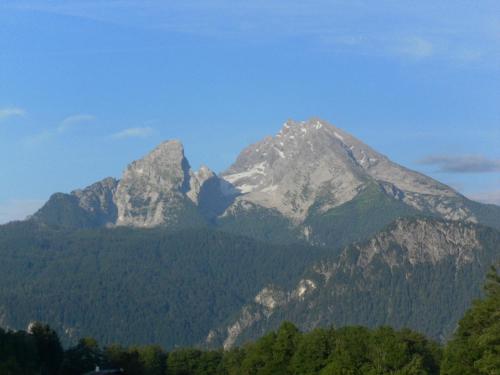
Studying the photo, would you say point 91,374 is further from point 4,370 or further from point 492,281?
point 492,281

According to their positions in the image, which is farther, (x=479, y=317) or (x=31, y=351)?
(x=31, y=351)

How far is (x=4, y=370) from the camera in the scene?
15000 cm

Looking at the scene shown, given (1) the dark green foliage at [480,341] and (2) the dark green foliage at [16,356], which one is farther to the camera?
(2) the dark green foliage at [16,356]

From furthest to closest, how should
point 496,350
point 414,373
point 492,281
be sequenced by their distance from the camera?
point 492,281 → point 414,373 → point 496,350

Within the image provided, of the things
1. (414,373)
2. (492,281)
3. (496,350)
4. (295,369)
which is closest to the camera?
(496,350)

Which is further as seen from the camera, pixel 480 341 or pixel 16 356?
pixel 16 356

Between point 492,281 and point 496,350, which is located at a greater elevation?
point 492,281

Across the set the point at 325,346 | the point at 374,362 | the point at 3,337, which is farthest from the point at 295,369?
the point at 3,337

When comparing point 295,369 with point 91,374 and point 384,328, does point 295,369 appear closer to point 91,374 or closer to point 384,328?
point 384,328

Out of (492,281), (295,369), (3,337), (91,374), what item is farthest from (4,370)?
(492,281)

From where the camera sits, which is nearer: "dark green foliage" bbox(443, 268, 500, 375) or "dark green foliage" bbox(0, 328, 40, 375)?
"dark green foliage" bbox(443, 268, 500, 375)

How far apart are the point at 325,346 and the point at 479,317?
4158 centimetres

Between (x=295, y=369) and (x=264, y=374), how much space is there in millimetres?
7897

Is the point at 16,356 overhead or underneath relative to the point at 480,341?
overhead
